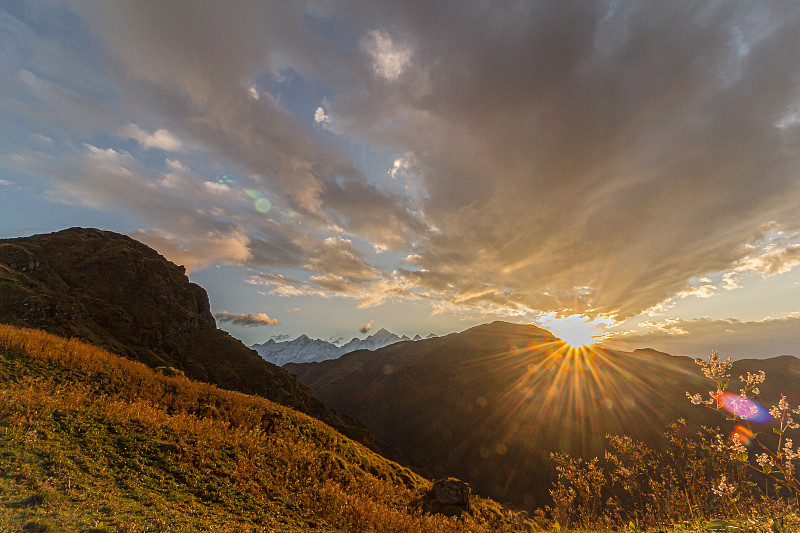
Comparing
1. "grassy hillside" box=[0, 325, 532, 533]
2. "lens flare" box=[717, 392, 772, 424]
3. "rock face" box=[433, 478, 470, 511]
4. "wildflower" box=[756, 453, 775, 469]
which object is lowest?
"rock face" box=[433, 478, 470, 511]

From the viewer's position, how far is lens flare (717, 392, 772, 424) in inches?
239

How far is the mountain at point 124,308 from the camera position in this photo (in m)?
66.9

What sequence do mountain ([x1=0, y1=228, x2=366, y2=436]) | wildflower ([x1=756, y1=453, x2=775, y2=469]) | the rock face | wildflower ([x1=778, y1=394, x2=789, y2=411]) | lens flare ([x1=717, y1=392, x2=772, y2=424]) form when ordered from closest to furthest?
wildflower ([x1=756, y1=453, x2=775, y2=469]) < wildflower ([x1=778, y1=394, x2=789, y2=411]) < lens flare ([x1=717, y1=392, x2=772, y2=424]) < the rock face < mountain ([x1=0, y1=228, x2=366, y2=436])

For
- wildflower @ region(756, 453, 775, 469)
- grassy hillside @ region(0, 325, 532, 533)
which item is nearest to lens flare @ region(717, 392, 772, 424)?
wildflower @ region(756, 453, 775, 469)

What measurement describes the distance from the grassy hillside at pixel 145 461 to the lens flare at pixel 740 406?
1160cm

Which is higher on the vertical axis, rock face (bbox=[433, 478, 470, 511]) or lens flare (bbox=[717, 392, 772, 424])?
lens flare (bbox=[717, 392, 772, 424])

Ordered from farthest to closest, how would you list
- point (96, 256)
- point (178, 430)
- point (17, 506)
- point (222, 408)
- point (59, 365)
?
point (96, 256) < point (222, 408) < point (59, 365) < point (178, 430) < point (17, 506)

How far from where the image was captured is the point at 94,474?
31.3ft

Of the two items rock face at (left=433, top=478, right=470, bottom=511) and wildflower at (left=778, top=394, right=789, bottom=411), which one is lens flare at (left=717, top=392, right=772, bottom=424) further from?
rock face at (left=433, top=478, right=470, bottom=511)

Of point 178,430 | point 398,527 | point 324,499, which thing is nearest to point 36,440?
point 178,430

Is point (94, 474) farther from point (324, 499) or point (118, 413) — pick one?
point (324, 499)

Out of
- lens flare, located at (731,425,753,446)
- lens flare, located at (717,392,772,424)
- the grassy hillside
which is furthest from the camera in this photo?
the grassy hillside

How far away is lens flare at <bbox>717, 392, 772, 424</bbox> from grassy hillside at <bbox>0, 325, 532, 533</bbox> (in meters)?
11.6

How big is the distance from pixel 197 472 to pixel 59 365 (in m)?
10.8
